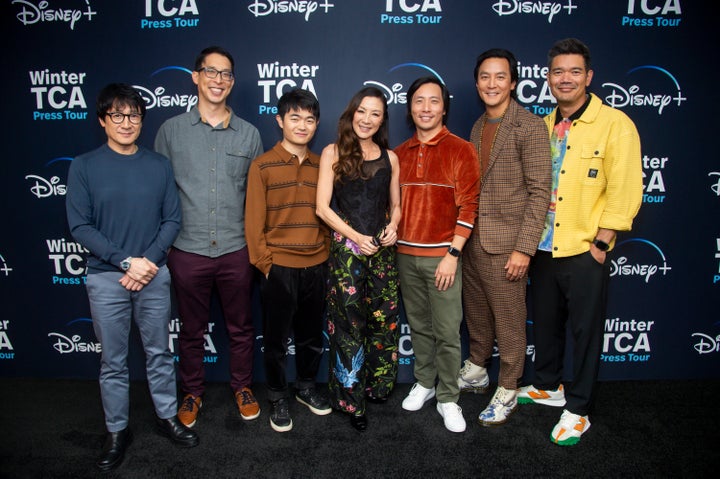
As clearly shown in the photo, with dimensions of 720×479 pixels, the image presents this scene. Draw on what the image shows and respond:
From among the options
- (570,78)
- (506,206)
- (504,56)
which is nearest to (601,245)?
(506,206)

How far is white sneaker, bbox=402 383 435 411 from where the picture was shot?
2689mm

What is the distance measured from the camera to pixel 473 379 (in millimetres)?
2893

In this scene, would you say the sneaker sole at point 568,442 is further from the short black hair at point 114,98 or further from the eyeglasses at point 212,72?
the short black hair at point 114,98

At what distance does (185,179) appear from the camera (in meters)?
2.45

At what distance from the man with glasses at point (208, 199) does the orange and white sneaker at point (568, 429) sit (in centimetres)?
169

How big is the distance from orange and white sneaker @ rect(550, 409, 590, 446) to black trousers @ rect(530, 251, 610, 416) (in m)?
0.04

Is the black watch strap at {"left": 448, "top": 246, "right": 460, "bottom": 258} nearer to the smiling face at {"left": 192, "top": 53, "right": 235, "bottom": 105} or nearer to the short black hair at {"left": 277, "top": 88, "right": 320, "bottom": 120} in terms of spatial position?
the short black hair at {"left": 277, "top": 88, "right": 320, "bottom": 120}

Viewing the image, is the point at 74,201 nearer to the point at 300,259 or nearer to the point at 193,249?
the point at 193,249

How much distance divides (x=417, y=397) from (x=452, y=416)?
27 cm

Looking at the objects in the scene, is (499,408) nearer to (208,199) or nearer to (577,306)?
(577,306)

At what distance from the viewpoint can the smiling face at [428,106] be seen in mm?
2346

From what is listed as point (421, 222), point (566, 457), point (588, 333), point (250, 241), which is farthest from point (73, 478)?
point (588, 333)

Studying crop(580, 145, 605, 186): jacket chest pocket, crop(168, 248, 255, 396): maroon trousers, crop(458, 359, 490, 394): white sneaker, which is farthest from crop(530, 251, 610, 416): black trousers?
crop(168, 248, 255, 396): maroon trousers

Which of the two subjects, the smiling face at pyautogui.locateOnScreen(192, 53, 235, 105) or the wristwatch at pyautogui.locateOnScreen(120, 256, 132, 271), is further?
the smiling face at pyautogui.locateOnScreen(192, 53, 235, 105)
